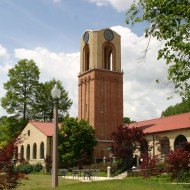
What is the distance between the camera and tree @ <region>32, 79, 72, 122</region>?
62.2m

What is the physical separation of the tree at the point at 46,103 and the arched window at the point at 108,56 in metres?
10.5

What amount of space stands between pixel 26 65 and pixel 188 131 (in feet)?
94.3

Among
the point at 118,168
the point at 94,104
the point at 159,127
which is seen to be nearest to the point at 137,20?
the point at 118,168

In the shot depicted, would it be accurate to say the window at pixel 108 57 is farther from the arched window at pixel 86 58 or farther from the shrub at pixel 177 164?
the shrub at pixel 177 164

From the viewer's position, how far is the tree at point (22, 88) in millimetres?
59625

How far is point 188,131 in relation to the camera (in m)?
42.2

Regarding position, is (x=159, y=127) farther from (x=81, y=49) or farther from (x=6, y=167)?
(x=6, y=167)

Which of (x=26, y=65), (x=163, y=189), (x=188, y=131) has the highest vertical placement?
(x=26, y=65)

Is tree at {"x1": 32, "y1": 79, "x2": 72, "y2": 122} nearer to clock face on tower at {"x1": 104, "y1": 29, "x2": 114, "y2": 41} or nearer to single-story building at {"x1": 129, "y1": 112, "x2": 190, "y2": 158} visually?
clock face on tower at {"x1": 104, "y1": 29, "x2": 114, "y2": 41}

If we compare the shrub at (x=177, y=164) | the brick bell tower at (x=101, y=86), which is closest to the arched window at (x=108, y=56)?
the brick bell tower at (x=101, y=86)

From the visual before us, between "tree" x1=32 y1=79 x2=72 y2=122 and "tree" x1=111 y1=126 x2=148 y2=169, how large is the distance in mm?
23264

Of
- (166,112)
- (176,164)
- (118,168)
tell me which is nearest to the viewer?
(176,164)


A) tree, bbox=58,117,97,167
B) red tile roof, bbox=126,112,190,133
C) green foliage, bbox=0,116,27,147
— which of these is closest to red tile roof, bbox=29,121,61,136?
green foliage, bbox=0,116,27,147

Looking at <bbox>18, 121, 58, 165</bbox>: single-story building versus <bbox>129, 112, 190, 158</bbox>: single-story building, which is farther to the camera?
<bbox>18, 121, 58, 165</bbox>: single-story building
